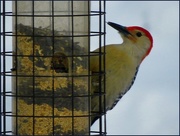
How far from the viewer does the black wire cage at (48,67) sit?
6207mm

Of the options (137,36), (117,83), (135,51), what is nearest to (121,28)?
(137,36)

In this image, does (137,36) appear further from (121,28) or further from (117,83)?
(117,83)

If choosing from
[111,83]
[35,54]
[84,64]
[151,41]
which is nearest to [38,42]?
[35,54]

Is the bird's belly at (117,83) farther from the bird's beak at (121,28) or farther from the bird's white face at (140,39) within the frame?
the bird's beak at (121,28)

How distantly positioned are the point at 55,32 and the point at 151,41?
1.89 meters

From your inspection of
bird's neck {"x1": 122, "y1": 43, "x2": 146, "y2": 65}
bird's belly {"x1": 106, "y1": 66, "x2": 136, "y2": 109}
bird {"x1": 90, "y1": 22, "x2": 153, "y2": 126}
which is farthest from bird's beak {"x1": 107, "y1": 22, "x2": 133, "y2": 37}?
bird's belly {"x1": 106, "y1": 66, "x2": 136, "y2": 109}

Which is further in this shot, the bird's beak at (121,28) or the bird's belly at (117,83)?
the bird's beak at (121,28)

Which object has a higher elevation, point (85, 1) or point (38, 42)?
point (85, 1)

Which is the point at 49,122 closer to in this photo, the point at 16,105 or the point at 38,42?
the point at 16,105

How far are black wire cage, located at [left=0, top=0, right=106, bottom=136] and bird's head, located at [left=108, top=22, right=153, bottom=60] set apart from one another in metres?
1.17

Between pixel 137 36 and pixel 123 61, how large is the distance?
0.41 meters

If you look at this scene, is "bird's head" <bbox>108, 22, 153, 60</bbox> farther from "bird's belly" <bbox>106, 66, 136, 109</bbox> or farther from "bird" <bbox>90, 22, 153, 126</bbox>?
"bird's belly" <bbox>106, 66, 136, 109</bbox>

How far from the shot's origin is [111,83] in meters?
7.36

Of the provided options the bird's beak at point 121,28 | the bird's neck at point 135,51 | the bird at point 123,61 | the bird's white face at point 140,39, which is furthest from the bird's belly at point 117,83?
the bird's beak at point 121,28
